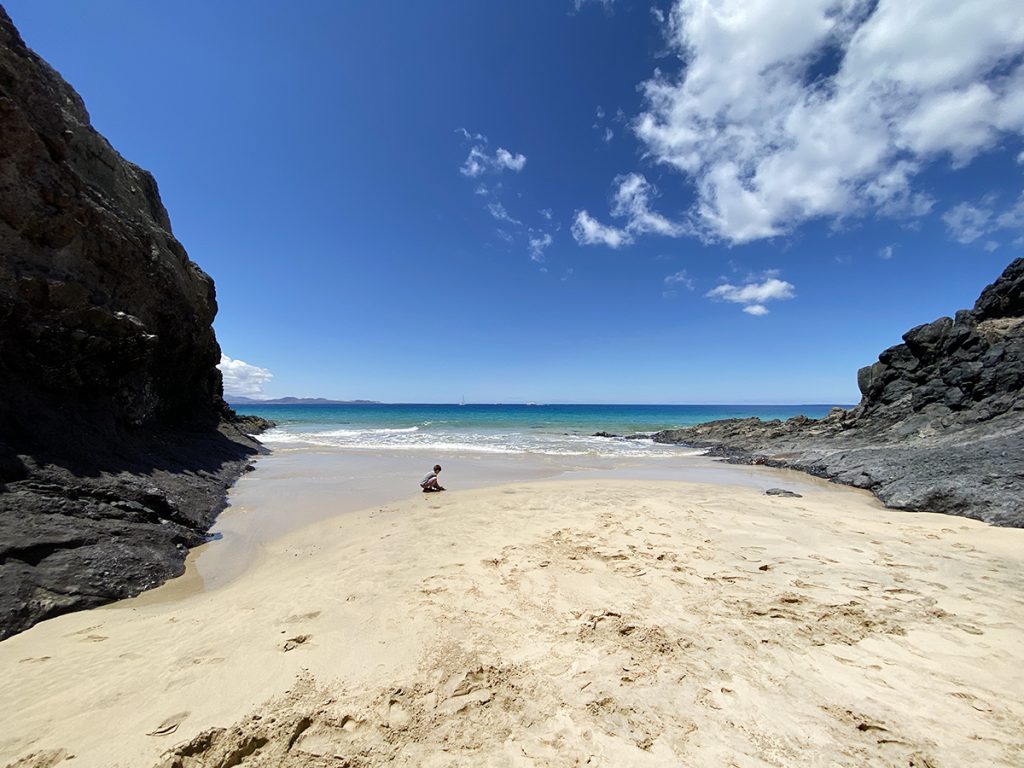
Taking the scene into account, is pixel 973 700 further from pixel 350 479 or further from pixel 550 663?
pixel 350 479

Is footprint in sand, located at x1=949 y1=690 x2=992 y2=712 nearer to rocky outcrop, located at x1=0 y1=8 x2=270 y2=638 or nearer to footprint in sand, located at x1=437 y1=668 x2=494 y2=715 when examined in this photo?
footprint in sand, located at x1=437 y1=668 x2=494 y2=715

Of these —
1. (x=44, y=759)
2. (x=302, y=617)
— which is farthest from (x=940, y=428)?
(x=44, y=759)

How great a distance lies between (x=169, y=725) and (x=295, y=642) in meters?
1.16

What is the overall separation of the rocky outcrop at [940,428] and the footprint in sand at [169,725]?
13239 mm

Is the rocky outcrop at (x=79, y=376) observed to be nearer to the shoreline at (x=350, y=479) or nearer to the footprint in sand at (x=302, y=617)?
the shoreline at (x=350, y=479)

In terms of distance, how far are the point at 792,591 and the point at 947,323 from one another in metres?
23.9

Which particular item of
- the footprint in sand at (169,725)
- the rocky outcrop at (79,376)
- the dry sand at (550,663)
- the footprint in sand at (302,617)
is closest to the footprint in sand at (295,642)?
the dry sand at (550,663)

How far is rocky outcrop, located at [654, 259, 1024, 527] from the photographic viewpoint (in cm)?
977

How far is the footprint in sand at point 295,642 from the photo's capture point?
13.0 feet

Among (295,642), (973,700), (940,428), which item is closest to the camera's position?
(973,700)

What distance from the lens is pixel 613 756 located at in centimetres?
270

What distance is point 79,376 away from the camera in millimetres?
8609

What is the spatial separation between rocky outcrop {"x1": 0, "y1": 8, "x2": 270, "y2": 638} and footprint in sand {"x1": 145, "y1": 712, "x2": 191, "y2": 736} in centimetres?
283

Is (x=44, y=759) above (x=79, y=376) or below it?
below
